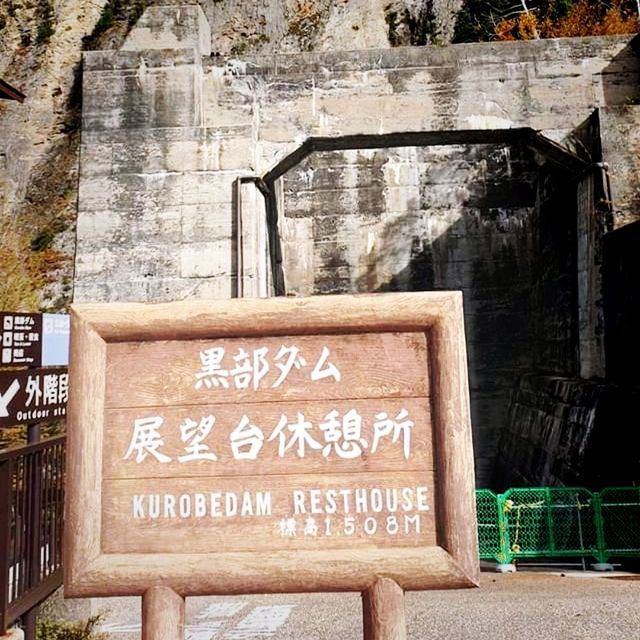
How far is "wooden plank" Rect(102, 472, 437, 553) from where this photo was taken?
2.27 meters

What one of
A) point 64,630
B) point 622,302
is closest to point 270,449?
point 64,630

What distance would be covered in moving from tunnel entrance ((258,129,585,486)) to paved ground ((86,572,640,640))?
7.86 m

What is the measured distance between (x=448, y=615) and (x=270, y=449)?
12.0 ft

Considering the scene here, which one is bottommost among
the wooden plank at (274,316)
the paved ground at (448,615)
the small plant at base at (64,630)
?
the paved ground at (448,615)

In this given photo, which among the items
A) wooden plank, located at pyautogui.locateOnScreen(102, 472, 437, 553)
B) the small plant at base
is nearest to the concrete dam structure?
the small plant at base

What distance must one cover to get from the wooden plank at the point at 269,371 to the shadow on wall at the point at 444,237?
11.6m

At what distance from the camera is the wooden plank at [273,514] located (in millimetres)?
2270

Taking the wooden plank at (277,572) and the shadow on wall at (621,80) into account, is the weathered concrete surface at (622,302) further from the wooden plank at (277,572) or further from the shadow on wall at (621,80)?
the wooden plank at (277,572)

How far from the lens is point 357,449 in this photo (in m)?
2.34

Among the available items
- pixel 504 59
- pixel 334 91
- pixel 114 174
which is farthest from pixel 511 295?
pixel 114 174

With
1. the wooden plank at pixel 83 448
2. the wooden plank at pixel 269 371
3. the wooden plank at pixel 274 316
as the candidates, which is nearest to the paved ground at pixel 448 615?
the wooden plank at pixel 83 448

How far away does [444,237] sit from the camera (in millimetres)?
14344

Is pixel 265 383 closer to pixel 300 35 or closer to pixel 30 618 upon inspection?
pixel 30 618

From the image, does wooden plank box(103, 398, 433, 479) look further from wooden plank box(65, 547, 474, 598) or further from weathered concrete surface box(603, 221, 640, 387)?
weathered concrete surface box(603, 221, 640, 387)
